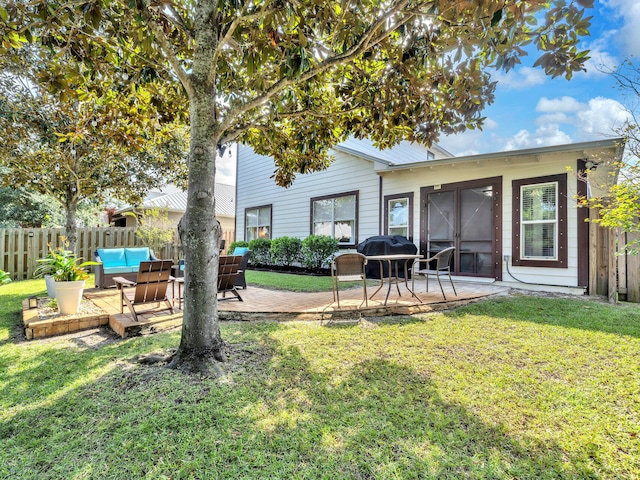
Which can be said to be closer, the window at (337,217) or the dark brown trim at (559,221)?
the dark brown trim at (559,221)

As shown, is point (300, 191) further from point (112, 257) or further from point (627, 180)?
point (627, 180)

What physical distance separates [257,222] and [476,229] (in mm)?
9863

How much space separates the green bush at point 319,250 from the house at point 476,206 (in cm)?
93

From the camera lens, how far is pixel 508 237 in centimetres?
785

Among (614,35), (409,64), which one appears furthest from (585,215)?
(409,64)

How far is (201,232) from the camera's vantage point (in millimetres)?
3164

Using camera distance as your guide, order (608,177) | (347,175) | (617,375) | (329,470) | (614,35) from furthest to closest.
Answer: (347,175), (614,35), (608,177), (617,375), (329,470)

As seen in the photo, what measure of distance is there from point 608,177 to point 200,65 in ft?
26.6

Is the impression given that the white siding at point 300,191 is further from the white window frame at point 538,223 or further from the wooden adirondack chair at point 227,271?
the wooden adirondack chair at point 227,271

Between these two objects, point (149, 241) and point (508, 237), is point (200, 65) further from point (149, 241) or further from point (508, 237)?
point (149, 241)

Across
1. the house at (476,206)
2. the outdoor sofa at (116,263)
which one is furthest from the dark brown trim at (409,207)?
the outdoor sofa at (116,263)

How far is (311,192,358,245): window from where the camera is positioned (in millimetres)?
11125

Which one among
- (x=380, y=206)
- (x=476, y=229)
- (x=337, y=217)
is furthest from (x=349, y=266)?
(x=337, y=217)

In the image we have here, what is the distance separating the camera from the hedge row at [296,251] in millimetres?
10547
